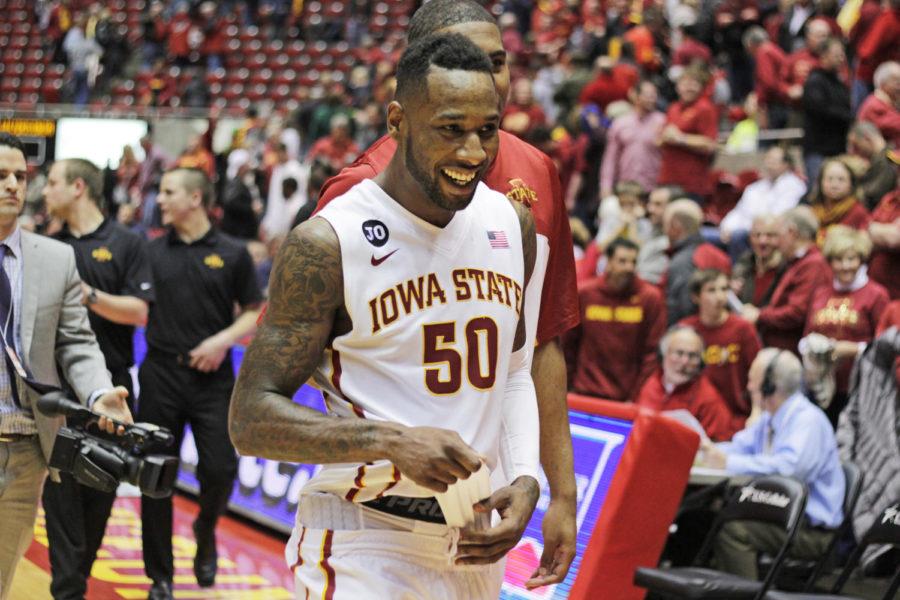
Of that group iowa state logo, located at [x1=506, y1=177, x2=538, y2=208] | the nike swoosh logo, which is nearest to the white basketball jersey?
the nike swoosh logo

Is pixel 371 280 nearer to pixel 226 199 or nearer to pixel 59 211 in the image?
pixel 59 211

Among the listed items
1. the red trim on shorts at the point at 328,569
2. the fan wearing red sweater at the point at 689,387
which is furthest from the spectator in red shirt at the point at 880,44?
the red trim on shorts at the point at 328,569

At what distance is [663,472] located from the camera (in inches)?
227

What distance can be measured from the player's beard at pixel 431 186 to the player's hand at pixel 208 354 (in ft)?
14.0

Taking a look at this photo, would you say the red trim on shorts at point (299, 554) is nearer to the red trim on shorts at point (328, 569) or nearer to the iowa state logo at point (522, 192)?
the red trim on shorts at point (328, 569)

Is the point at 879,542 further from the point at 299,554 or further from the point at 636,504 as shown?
the point at 299,554

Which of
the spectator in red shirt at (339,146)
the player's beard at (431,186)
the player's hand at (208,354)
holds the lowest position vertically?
the player's hand at (208,354)

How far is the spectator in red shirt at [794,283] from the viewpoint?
8.41 meters

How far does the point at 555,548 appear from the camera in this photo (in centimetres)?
304

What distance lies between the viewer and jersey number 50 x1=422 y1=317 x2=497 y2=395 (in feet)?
9.28

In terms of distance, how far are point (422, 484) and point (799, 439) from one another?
4.62 m

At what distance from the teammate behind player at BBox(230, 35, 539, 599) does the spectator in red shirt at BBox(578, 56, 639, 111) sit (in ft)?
34.8

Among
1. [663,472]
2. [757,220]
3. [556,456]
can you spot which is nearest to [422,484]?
[556,456]

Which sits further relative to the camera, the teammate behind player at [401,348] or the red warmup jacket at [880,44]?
the red warmup jacket at [880,44]
